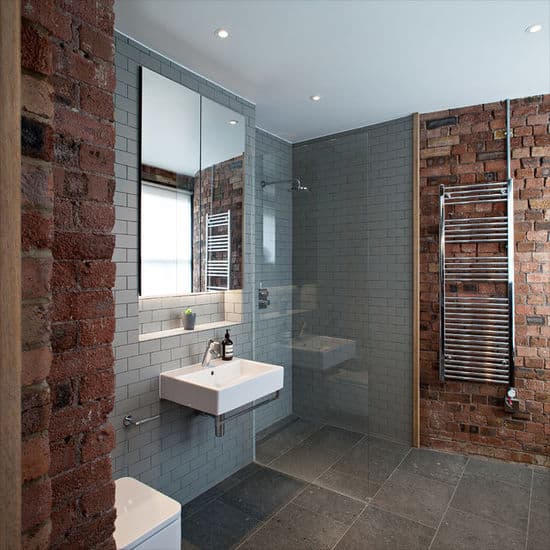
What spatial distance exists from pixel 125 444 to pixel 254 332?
45.8 inches

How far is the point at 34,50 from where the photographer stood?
0.59 m

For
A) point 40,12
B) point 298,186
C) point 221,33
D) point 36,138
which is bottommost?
point 36,138

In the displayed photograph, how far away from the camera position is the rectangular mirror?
2.25 metres

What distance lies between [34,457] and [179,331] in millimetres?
1919

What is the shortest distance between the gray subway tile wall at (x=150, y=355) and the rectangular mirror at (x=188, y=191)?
3.3 inches

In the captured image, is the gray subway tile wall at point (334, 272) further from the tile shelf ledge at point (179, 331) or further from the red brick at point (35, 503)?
the red brick at point (35, 503)

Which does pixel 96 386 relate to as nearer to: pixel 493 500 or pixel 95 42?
pixel 95 42

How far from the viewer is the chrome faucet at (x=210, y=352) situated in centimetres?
251

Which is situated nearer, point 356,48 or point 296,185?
point 356,48

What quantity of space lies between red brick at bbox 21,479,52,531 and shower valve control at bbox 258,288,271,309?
7.78 ft

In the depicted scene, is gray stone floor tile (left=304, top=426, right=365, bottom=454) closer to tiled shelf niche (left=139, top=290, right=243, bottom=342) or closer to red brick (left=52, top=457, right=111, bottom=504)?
tiled shelf niche (left=139, top=290, right=243, bottom=342)

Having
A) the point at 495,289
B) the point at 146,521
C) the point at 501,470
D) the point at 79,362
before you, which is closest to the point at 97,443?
the point at 79,362

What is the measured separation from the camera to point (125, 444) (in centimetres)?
212

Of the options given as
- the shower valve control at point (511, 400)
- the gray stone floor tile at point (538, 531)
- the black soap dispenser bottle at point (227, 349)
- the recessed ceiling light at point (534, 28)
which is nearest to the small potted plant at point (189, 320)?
the black soap dispenser bottle at point (227, 349)
